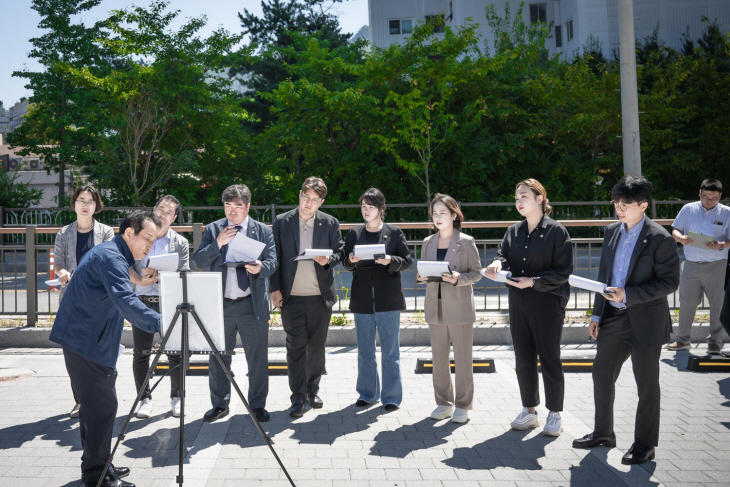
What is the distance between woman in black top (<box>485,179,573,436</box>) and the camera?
5.59 metres

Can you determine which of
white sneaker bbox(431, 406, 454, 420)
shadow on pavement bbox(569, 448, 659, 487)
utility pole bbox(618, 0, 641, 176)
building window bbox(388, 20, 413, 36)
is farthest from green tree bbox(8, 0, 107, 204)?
building window bbox(388, 20, 413, 36)

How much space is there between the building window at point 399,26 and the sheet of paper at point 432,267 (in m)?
41.3

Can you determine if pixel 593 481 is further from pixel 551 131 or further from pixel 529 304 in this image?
pixel 551 131

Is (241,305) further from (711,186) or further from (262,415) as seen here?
(711,186)

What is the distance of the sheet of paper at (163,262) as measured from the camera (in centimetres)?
514

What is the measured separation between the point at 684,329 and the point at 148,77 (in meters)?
18.3

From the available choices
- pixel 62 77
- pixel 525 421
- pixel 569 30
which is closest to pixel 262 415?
pixel 525 421

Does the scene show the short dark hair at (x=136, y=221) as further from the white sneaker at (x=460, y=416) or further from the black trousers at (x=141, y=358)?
the white sneaker at (x=460, y=416)

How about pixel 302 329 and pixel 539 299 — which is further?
pixel 302 329

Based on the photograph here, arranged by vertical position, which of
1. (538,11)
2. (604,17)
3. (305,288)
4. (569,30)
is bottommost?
(305,288)

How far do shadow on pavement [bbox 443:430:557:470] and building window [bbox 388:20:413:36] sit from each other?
138ft

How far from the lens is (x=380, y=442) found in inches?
215

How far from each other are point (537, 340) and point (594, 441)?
0.88 meters

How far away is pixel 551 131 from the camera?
21.7 metres
